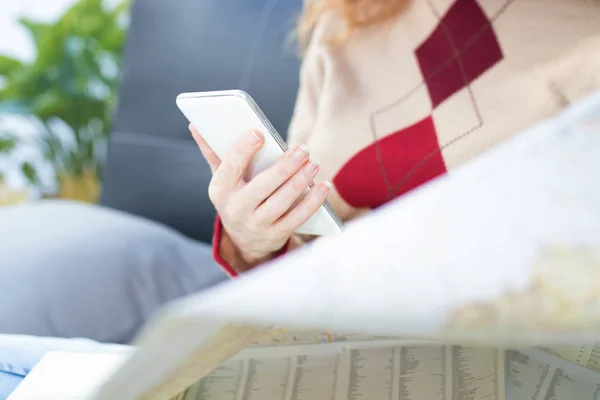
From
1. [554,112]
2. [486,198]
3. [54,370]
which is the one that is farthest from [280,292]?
[554,112]

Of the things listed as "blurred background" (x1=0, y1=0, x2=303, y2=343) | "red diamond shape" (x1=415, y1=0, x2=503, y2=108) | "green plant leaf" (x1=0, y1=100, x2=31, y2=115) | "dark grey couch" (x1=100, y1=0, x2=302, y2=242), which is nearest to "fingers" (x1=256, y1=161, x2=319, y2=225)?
"red diamond shape" (x1=415, y1=0, x2=503, y2=108)

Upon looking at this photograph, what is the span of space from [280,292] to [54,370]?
1.02 ft

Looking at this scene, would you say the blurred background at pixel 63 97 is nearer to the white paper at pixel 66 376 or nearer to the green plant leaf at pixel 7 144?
the green plant leaf at pixel 7 144

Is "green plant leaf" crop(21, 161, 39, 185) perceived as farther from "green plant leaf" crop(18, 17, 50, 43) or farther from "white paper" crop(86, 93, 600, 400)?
"white paper" crop(86, 93, 600, 400)

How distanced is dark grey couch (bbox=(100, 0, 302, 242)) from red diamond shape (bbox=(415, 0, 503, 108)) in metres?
0.36

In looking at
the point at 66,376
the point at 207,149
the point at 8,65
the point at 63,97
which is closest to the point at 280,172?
the point at 207,149

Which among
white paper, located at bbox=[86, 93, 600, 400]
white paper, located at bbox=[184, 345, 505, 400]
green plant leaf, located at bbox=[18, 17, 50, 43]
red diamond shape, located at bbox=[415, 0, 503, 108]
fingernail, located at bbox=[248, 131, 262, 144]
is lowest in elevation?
white paper, located at bbox=[184, 345, 505, 400]

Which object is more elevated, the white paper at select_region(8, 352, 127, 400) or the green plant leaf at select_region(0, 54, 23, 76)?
the green plant leaf at select_region(0, 54, 23, 76)

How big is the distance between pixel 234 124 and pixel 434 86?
11.4 inches

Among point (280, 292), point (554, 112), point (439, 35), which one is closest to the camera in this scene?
point (280, 292)

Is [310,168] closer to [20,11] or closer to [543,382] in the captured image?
[543,382]

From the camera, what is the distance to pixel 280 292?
0.22m

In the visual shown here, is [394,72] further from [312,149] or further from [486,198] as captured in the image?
[486,198]

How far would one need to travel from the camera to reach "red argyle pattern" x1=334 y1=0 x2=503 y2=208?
0.68m
